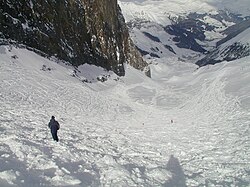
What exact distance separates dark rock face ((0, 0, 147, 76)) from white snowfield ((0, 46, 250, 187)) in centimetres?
328

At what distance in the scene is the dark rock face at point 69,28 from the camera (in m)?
33.3

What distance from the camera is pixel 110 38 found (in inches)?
2228

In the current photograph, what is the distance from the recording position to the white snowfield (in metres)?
10.2

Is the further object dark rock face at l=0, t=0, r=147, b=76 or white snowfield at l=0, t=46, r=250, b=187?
dark rock face at l=0, t=0, r=147, b=76

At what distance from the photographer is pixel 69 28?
140 ft

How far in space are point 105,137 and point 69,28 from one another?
96.6 feet

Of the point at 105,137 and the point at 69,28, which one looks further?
the point at 69,28

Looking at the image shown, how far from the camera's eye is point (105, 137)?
54.0 feet

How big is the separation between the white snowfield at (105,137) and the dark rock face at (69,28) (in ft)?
10.8

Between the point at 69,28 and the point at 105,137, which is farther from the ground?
the point at 69,28

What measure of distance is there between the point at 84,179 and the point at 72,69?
29.4 m

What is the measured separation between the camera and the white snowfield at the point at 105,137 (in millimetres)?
10242

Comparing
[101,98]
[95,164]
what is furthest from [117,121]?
[95,164]

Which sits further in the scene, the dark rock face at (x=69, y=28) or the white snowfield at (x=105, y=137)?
the dark rock face at (x=69, y=28)
